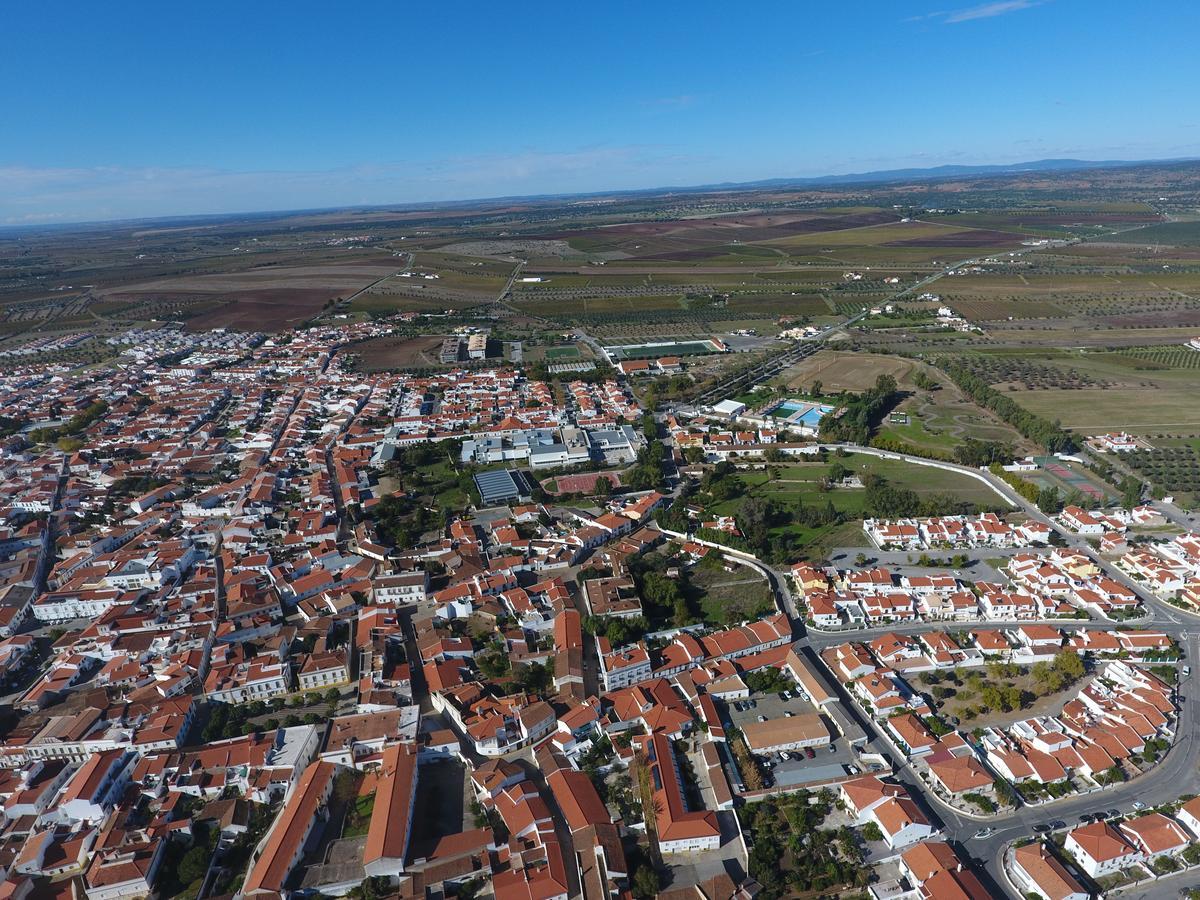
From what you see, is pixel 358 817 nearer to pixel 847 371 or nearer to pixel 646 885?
pixel 646 885

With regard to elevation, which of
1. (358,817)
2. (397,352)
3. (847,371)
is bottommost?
(358,817)

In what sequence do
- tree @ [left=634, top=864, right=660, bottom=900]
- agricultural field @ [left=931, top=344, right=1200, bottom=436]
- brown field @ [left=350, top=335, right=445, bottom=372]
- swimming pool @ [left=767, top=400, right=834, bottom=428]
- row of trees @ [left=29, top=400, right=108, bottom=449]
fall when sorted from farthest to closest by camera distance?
brown field @ [left=350, top=335, right=445, bottom=372]
row of trees @ [left=29, top=400, right=108, bottom=449]
swimming pool @ [left=767, top=400, right=834, bottom=428]
agricultural field @ [left=931, top=344, right=1200, bottom=436]
tree @ [left=634, top=864, right=660, bottom=900]

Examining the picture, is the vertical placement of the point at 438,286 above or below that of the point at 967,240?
below

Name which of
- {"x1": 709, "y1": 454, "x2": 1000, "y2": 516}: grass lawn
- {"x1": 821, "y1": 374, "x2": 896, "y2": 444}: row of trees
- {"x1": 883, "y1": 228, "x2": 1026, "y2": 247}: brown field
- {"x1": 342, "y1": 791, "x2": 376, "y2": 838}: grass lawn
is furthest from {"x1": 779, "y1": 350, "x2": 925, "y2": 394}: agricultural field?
{"x1": 883, "y1": 228, "x2": 1026, "y2": 247}: brown field

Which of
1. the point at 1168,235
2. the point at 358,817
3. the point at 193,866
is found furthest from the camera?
the point at 1168,235

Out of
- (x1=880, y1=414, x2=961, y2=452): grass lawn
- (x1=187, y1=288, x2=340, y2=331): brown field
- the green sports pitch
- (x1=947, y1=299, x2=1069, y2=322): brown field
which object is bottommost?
(x1=880, y1=414, x2=961, y2=452): grass lawn

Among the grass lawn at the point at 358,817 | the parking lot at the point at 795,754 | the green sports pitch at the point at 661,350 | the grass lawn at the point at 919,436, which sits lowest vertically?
the parking lot at the point at 795,754

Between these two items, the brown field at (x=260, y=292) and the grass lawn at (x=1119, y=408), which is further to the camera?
the brown field at (x=260, y=292)

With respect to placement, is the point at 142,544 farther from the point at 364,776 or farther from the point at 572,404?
the point at 572,404

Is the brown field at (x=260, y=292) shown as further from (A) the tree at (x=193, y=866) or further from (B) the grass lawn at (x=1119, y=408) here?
(B) the grass lawn at (x=1119, y=408)

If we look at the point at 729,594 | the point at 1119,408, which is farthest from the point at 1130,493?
the point at 729,594

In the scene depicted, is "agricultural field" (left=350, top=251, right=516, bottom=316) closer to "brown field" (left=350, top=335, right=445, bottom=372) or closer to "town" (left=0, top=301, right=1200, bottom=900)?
"brown field" (left=350, top=335, right=445, bottom=372)

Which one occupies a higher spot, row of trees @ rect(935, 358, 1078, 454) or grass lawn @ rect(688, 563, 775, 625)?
row of trees @ rect(935, 358, 1078, 454)

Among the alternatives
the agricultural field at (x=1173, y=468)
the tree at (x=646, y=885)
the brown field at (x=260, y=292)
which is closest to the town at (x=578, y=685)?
the tree at (x=646, y=885)
